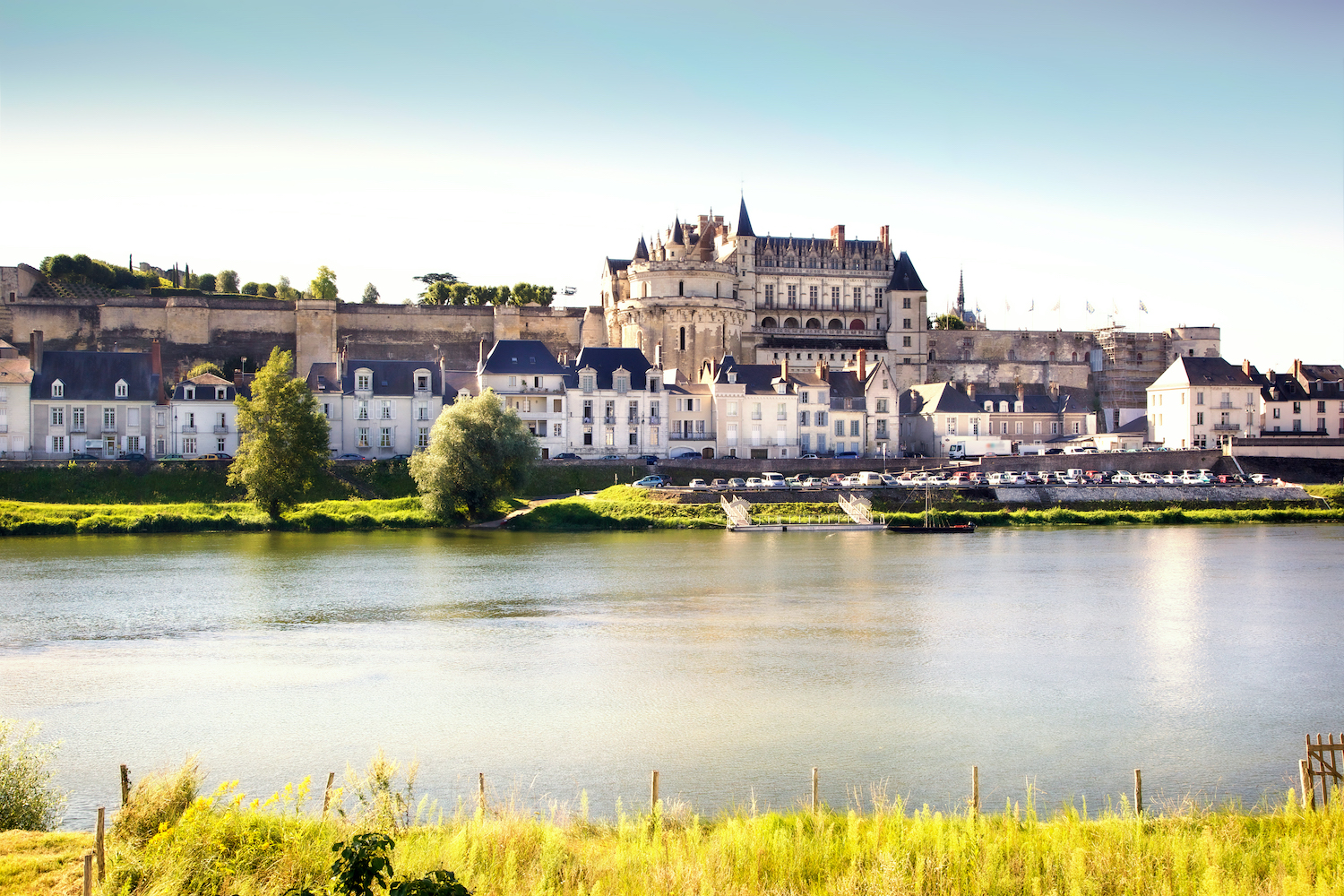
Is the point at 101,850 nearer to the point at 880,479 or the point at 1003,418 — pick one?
the point at 880,479

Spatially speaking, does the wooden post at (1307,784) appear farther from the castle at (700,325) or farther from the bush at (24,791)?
the castle at (700,325)

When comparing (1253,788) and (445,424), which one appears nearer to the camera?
(1253,788)

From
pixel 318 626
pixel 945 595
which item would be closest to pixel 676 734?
pixel 318 626

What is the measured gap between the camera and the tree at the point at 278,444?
3316 centimetres

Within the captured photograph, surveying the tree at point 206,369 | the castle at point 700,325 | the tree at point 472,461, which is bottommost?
the tree at point 472,461

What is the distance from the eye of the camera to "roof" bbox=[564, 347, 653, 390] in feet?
137

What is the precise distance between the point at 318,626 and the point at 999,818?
12.6 m

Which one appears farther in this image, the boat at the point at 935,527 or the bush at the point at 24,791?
the boat at the point at 935,527

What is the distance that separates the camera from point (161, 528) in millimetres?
32781

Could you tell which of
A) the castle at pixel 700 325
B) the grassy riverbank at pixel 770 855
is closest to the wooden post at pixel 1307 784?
the grassy riverbank at pixel 770 855

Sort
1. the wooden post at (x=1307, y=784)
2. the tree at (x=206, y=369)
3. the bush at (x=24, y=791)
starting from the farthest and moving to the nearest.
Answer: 1. the tree at (x=206, y=369)
2. the bush at (x=24, y=791)
3. the wooden post at (x=1307, y=784)

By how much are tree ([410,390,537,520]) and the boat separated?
35.7 ft

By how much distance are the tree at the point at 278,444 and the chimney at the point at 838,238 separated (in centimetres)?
3374

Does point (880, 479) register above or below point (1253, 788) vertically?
above
